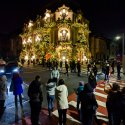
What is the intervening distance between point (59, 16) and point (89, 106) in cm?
4714

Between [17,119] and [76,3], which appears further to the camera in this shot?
[76,3]

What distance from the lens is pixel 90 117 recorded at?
28.1ft

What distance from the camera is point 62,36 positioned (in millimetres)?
54000

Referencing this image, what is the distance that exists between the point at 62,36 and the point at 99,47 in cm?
2655

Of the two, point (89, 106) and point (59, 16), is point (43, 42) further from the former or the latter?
point (89, 106)

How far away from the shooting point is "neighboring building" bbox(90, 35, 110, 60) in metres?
72.0

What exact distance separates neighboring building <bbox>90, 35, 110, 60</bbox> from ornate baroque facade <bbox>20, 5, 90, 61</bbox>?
544 inches

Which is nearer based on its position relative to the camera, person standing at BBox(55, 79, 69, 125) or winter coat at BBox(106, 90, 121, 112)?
winter coat at BBox(106, 90, 121, 112)

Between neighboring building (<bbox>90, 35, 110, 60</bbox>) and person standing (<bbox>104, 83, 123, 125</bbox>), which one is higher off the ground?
neighboring building (<bbox>90, 35, 110, 60</bbox>)

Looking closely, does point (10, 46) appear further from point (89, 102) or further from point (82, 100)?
point (89, 102)

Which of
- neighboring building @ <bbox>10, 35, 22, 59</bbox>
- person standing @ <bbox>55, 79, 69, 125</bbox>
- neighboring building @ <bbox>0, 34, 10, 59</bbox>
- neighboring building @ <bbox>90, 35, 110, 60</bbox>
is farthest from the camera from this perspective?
neighboring building @ <bbox>0, 34, 10, 59</bbox>

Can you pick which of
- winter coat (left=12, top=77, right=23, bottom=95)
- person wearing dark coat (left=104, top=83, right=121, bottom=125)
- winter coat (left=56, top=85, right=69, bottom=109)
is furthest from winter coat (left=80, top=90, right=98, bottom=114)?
winter coat (left=12, top=77, right=23, bottom=95)

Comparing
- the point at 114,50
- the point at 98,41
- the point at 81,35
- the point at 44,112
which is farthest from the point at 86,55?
the point at 44,112

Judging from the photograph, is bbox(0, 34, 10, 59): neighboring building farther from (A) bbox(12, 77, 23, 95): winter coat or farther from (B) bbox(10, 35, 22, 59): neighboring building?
(A) bbox(12, 77, 23, 95): winter coat
